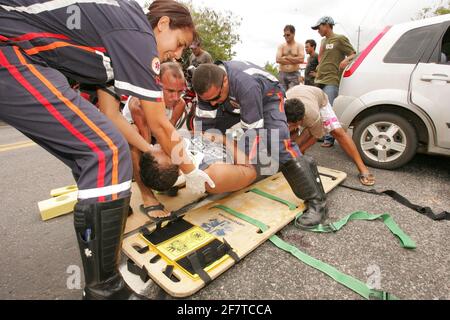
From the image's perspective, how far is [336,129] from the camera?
3053mm

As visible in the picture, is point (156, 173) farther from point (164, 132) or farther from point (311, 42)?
point (311, 42)

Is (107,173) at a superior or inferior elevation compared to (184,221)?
superior

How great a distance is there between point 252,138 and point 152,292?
132 cm

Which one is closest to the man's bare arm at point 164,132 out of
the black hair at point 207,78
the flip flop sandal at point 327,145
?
the black hair at point 207,78

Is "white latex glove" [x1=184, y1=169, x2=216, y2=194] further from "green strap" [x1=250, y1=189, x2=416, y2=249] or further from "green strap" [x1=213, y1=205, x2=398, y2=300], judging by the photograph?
"green strap" [x1=250, y1=189, x2=416, y2=249]

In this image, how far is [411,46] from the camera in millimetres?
2887

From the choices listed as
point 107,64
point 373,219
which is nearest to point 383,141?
point 373,219

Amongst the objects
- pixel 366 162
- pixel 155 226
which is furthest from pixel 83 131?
pixel 366 162

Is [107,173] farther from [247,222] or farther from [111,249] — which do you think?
[247,222]

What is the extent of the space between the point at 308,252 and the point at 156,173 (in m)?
1.13

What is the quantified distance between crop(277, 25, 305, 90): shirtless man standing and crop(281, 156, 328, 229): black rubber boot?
13.7 feet

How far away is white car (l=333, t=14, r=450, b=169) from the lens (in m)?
2.72

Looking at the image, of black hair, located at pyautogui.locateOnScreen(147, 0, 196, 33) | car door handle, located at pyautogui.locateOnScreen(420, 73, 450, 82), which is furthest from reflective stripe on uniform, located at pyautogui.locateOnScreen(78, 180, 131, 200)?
car door handle, located at pyautogui.locateOnScreen(420, 73, 450, 82)
